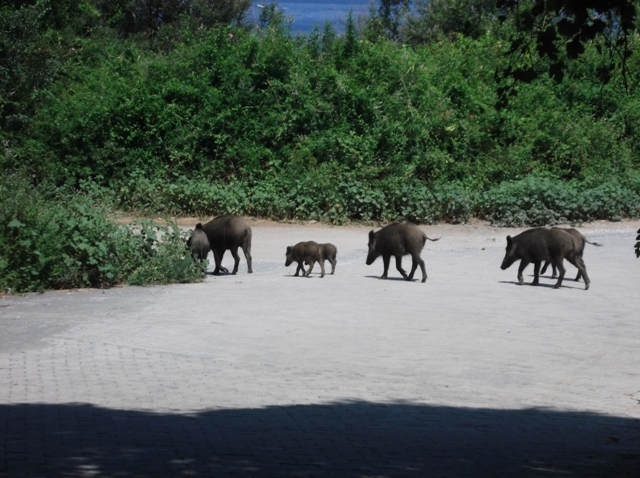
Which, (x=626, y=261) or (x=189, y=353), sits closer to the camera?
(x=189, y=353)

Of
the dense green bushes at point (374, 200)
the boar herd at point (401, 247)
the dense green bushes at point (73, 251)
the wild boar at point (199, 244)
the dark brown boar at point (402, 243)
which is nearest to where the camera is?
the dense green bushes at point (73, 251)

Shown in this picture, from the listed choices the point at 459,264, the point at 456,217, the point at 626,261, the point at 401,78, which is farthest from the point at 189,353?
the point at 401,78

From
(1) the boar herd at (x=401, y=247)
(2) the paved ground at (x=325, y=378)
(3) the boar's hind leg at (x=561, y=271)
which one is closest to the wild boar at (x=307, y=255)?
(1) the boar herd at (x=401, y=247)

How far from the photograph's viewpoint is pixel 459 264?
66.9 feet

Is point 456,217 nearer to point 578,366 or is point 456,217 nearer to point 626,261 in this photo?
point 626,261

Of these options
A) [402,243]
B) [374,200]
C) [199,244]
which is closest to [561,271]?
[402,243]

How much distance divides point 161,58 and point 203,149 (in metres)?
4.39

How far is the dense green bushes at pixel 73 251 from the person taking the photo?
1622 cm

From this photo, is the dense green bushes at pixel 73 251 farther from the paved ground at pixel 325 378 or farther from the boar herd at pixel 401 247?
the boar herd at pixel 401 247

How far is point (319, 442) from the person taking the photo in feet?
24.2

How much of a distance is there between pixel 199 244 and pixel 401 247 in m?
3.71

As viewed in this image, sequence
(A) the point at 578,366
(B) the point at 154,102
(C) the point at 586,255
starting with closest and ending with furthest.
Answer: (A) the point at 578,366 → (C) the point at 586,255 → (B) the point at 154,102

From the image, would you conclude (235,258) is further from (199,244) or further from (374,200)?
(374,200)

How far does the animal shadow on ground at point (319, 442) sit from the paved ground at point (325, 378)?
0.03 meters
